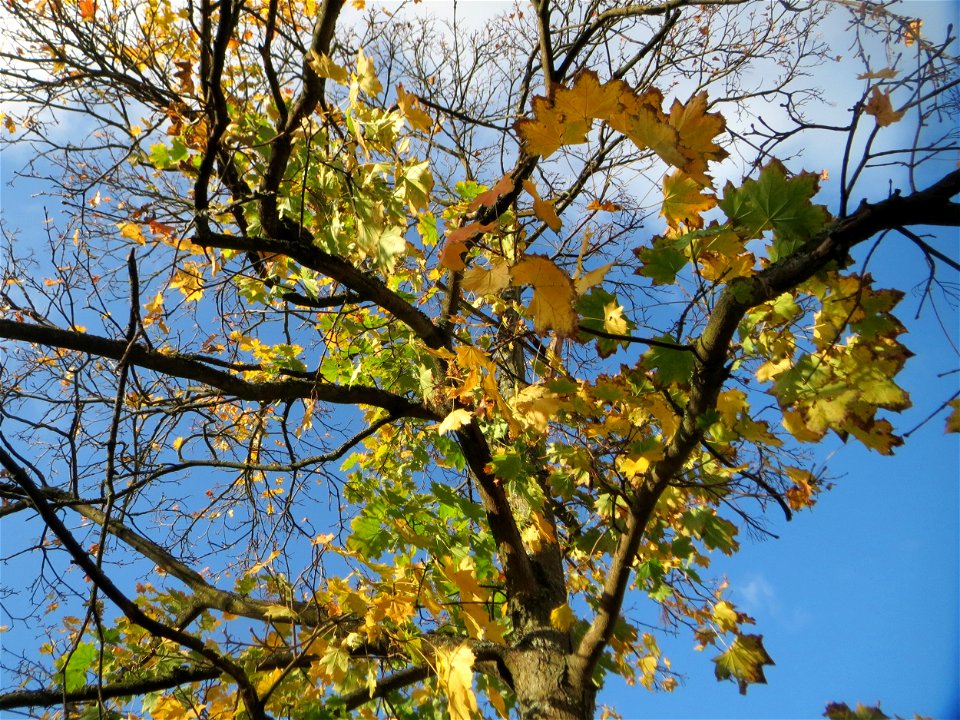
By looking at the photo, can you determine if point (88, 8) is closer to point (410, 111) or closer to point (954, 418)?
point (410, 111)

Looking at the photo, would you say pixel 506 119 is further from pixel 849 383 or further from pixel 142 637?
pixel 142 637

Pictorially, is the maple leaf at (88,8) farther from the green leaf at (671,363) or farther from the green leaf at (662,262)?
the green leaf at (671,363)

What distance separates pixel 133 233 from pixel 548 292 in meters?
2.45

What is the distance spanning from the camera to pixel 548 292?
131cm

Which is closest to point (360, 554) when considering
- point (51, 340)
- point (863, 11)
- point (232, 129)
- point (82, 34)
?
point (51, 340)

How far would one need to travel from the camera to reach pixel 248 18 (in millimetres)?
3566

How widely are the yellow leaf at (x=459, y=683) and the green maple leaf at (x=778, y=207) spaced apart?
1.69 meters

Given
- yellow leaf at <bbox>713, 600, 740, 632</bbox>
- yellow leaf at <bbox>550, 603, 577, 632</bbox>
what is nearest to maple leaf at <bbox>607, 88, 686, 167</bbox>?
yellow leaf at <bbox>550, 603, 577, 632</bbox>

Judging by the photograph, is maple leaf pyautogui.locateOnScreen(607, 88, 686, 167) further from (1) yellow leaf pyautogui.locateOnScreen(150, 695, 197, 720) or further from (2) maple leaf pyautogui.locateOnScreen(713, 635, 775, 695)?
(1) yellow leaf pyautogui.locateOnScreen(150, 695, 197, 720)

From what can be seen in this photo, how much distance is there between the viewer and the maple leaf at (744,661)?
2.37 metres

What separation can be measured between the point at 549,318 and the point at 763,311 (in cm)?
77

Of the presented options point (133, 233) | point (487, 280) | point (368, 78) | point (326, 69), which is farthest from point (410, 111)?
point (133, 233)

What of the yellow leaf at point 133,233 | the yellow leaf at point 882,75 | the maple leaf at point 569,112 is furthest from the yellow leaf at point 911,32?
the yellow leaf at point 133,233

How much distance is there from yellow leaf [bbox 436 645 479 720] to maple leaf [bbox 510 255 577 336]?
1.36 m
